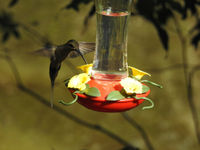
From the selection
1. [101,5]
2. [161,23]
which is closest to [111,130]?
[161,23]

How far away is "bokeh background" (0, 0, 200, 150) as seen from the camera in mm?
3975

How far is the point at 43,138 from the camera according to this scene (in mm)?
4059

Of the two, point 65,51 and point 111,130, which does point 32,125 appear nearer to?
point 111,130

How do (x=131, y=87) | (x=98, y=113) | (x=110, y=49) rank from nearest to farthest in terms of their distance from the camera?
1. (x=131, y=87)
2. (x=110, y=49)
3. (x=98, y=113)

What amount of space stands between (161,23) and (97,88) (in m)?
0.88

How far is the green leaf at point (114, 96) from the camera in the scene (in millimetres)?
1126

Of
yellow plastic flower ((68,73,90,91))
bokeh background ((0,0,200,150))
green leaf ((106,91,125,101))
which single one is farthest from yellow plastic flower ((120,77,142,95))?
bokeh background ((0,0,200,150))

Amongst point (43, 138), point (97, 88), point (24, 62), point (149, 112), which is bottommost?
point (43, 138)

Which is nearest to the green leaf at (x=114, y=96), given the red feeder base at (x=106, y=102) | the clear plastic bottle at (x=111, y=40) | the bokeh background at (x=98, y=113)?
the red feeder base at (x=106, y=102)

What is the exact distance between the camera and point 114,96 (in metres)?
1.14

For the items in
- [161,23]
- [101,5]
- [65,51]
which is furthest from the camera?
[161,23]

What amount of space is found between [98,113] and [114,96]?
298 centimetres

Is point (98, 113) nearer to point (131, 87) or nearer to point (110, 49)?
point (110, 49)

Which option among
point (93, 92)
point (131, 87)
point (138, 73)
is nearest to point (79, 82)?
point (93, 92)
